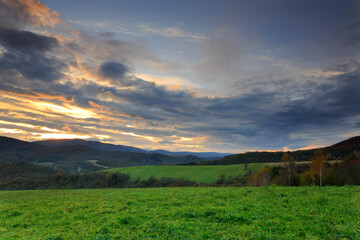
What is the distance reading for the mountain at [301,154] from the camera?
11581 centimetres

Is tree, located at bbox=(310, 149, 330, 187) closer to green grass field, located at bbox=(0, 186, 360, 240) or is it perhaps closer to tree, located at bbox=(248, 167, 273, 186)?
tree, located at bbox=(248, 167, 273, 186)

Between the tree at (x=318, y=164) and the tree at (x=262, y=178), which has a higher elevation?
the tree at (x=318, y=164)

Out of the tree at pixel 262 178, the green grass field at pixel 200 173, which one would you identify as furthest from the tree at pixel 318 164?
the green grass field at pixel 200 173

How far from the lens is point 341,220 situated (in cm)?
1182

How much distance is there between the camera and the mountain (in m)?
116

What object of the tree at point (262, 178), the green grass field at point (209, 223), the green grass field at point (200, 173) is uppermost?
the green grass field at point (209, 223)

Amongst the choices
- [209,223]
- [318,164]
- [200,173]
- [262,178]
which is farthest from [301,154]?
[209,223]

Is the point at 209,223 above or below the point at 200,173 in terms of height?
above

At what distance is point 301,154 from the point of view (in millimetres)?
136875

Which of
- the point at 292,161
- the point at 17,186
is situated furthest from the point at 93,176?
the point at 292,161

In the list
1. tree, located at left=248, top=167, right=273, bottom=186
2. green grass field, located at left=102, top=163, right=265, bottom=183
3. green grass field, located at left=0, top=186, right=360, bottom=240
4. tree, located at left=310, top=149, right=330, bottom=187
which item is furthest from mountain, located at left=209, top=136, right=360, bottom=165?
green grass field, located at left=0, top=186, right=360, bottom=240

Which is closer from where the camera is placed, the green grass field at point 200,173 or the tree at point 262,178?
the tree at point 262,178

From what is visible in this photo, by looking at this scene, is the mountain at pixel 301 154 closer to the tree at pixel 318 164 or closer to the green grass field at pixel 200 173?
the green grass field at pixel 200 173

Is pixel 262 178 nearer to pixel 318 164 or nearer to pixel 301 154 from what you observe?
pixel 318 164
